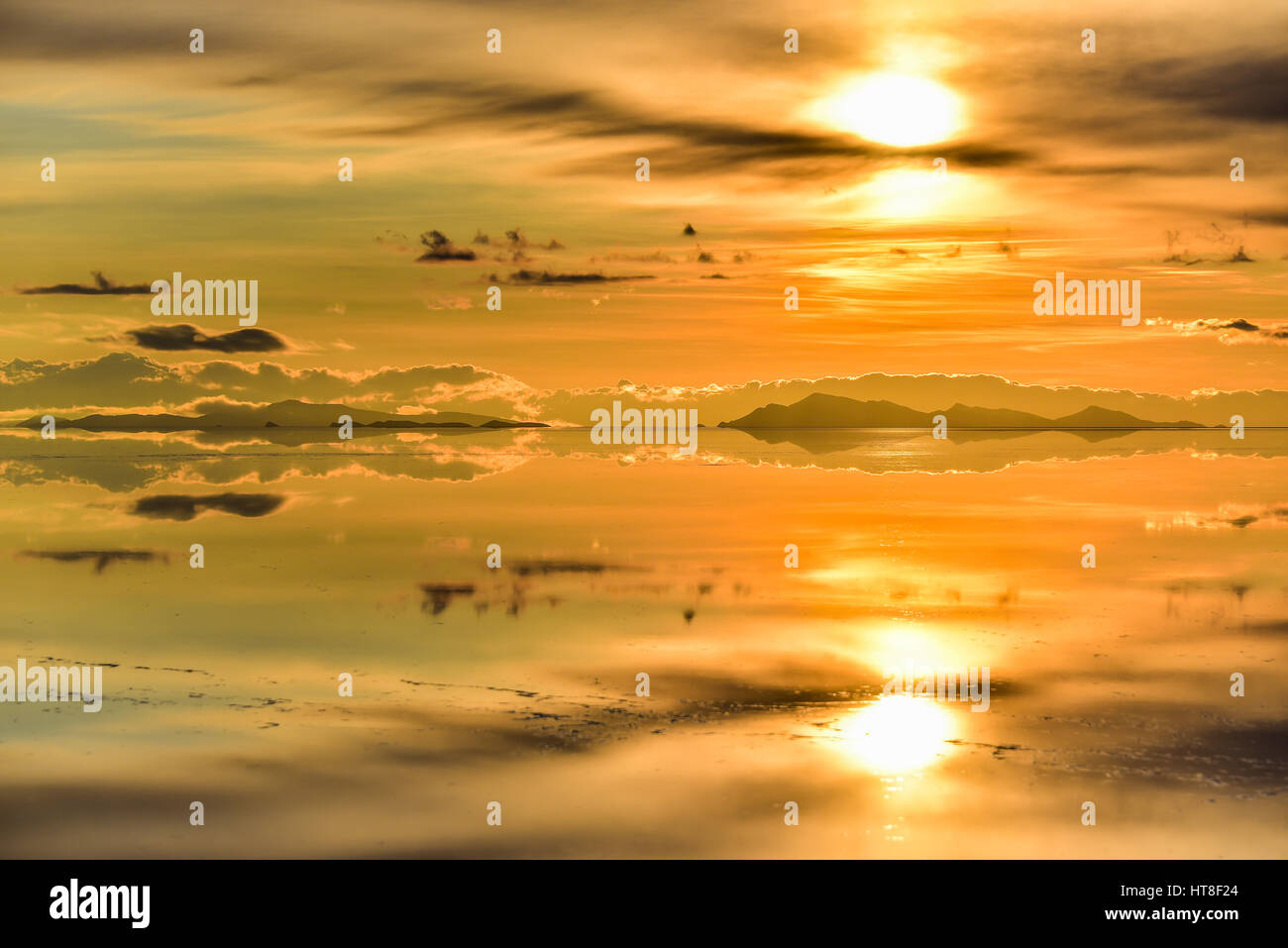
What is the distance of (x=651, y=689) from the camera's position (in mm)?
19641

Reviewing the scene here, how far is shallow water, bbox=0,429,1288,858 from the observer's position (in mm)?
14203

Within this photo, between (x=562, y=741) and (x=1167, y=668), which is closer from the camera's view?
(x=562, y=741)

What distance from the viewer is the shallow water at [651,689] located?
14.2m

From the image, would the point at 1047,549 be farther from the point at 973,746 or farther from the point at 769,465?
the point at 769,465

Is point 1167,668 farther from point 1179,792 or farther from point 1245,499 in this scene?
→ point 1245,499

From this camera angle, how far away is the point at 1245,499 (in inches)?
2153
